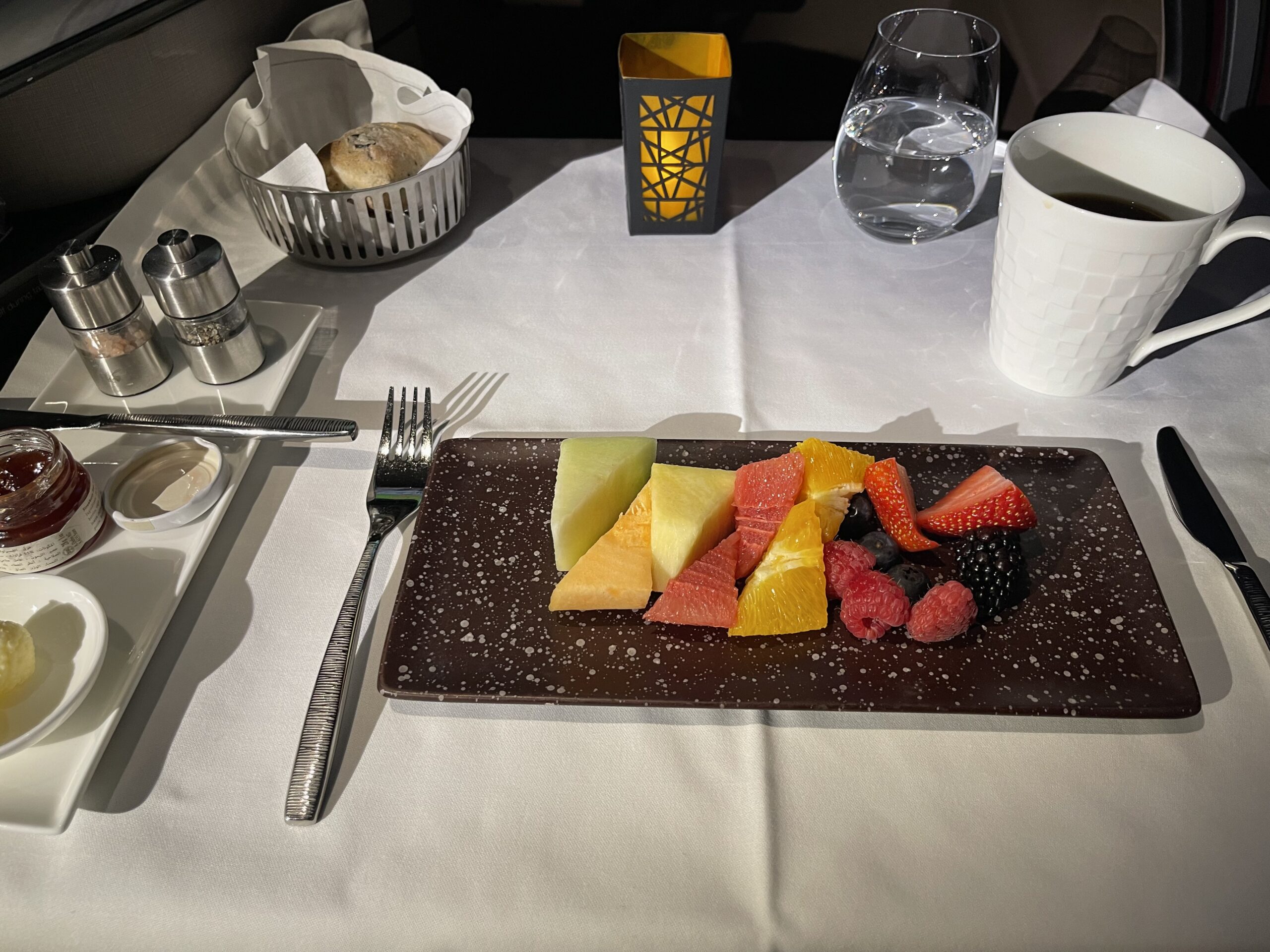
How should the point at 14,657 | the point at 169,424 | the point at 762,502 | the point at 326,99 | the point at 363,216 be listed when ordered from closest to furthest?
the point at 14,657 → the point at 762,502 → the point at 169,424 → the point at 363,216 → the point at 326,99

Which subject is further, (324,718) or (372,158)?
(372,158)

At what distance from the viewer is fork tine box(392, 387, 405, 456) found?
81 centimetres

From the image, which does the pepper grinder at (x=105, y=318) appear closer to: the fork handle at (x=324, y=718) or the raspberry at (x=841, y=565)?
the fork handle at (x=324, y=718)

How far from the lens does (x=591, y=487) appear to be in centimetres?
69

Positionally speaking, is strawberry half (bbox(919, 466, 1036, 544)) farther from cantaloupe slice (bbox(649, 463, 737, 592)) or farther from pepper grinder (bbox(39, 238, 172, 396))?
pepper grinder (bbox(39, 238, 172, 396))

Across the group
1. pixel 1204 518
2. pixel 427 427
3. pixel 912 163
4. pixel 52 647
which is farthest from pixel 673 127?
pixel 52 647

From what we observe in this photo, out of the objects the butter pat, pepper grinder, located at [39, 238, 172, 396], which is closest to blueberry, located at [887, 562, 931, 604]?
the butter pat

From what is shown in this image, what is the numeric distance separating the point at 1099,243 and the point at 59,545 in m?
0.94

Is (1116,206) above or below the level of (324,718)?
above

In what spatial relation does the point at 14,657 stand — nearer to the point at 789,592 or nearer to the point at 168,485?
the point at 168,485

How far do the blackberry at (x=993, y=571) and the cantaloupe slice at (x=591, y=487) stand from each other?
28 cm

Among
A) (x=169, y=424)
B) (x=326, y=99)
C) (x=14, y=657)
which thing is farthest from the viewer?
(x=326, y=99)

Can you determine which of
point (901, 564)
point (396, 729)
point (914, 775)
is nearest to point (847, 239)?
point (901, 564)

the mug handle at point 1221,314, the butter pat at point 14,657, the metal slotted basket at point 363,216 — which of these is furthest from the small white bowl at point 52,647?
the mug handle at point 1221,314
